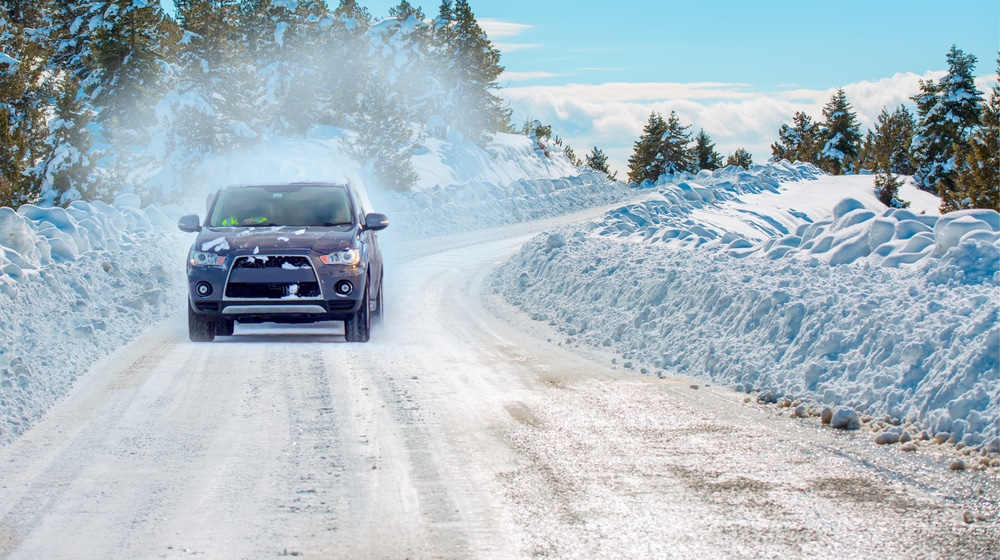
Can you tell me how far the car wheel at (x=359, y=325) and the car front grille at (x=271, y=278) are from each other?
0.69 metres

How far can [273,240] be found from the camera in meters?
10.3

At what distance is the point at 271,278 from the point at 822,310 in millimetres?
5707

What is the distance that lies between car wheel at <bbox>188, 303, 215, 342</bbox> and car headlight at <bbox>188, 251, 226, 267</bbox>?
28.9 inches

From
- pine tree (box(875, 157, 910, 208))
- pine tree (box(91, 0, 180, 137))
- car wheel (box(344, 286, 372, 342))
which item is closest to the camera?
car wheel (box(344, 286, 372, 342))

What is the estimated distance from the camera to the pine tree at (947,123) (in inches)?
2464

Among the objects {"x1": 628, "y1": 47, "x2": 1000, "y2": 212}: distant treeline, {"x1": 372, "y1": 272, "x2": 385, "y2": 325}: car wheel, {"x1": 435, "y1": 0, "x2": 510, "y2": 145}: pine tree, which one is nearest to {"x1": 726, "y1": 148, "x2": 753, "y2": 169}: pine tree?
{"x1": 628, "y1": 47, "x2": 1000, "y2": 212}: distant treeline

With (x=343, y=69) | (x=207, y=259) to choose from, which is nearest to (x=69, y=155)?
(x=207, y=259)

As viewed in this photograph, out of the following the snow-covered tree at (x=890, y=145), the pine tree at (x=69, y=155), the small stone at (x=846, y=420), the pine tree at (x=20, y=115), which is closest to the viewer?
the small stone at (x=846, y=420)

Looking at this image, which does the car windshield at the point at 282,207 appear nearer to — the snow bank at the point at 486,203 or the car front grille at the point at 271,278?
the car front grille at the point at 271,278

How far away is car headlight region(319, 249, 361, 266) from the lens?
33.8 feet

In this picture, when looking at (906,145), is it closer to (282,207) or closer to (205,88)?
(205,88)

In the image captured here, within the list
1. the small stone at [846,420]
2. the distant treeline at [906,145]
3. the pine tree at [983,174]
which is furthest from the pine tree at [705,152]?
the small stone at [846,420]

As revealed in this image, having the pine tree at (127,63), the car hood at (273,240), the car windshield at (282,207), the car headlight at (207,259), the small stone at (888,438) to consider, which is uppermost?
the pine tree at (127,63)

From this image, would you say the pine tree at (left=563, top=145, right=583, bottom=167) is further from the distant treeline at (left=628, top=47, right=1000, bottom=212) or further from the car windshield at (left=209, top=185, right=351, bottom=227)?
the car windshield at (left=209, top=185, right=351, bottom=227)
